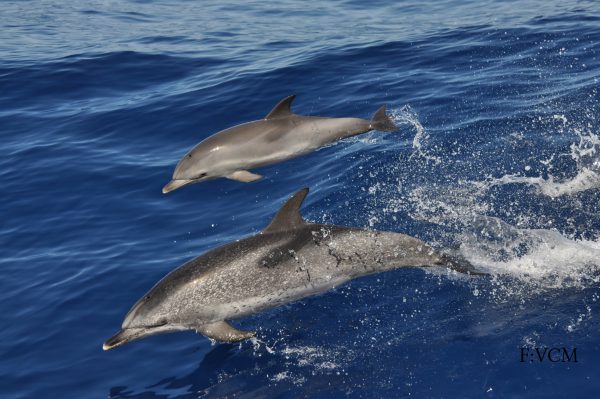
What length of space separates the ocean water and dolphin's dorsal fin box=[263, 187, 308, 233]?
1.26 meters

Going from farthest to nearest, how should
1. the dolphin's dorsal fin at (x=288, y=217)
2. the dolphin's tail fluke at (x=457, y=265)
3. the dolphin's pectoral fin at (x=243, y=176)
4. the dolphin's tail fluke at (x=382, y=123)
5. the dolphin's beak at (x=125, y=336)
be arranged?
1. the dolphin's tail fluke at (x=382, y=123)
2. the dolphin's pectoral fin at (x=243, y=176)
3. the dolphin's tail fluke at (x=457, y=265)
4. the dolphin's beak at (x=125, y=336)
5. the dolphin's dorsal fin at (x=288, y=217)

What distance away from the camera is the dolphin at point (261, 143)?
1034 centimetres

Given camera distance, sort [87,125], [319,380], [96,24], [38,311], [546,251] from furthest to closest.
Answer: [96,24]
[87,125]
[38,311]
[546,251]
[319,380]

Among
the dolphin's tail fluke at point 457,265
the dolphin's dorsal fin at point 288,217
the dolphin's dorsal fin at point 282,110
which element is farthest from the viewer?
the dolphin's dorsal fin at point 282,110

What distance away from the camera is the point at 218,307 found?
8.55 m

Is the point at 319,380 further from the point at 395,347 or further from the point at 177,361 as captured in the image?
the point at 177,361

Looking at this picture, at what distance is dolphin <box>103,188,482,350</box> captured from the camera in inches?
334

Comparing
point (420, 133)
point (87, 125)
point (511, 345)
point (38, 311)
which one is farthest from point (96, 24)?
point (511, 345)

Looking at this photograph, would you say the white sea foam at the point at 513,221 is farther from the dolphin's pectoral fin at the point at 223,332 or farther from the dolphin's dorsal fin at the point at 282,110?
the dolphin's pectoral fin at the point at 223,332

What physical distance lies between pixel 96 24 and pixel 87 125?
9749mm

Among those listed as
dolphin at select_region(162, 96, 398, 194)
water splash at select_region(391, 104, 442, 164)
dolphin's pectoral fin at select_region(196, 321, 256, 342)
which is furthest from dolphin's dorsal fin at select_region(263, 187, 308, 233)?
water splash at select_region(391, 104, 442, 164)

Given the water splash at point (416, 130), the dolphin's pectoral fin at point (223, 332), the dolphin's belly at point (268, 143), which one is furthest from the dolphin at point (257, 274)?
the water splash at point (416, 130)

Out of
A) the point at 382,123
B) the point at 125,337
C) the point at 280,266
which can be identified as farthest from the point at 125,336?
the point at 382,123

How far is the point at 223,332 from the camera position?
8.45 meters
